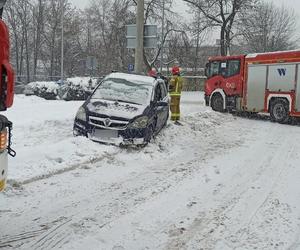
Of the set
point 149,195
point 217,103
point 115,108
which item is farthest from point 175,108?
point 149,195

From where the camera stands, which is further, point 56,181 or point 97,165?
point 97,165

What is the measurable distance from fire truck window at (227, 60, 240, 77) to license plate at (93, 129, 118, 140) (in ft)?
40.5

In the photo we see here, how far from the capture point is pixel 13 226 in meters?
5.83

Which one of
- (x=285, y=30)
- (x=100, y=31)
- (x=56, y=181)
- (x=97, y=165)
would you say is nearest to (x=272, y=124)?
(x=97, y=165)

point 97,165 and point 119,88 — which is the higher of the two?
point 119,88

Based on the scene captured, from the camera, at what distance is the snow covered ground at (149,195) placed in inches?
222

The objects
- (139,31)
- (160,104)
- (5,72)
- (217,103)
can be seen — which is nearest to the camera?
(5,72)

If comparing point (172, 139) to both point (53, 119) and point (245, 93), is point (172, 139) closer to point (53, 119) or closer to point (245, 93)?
point (53, 119)

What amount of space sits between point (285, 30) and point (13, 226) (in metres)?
68.6

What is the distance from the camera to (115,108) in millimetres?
11422

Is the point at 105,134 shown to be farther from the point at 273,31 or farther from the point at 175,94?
the point at 273,31

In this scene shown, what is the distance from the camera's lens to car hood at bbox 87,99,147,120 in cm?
1119

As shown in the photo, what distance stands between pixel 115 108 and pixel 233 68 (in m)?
12.2

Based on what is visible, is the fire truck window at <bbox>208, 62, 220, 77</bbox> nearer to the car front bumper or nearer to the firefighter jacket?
the firefighter jacket
